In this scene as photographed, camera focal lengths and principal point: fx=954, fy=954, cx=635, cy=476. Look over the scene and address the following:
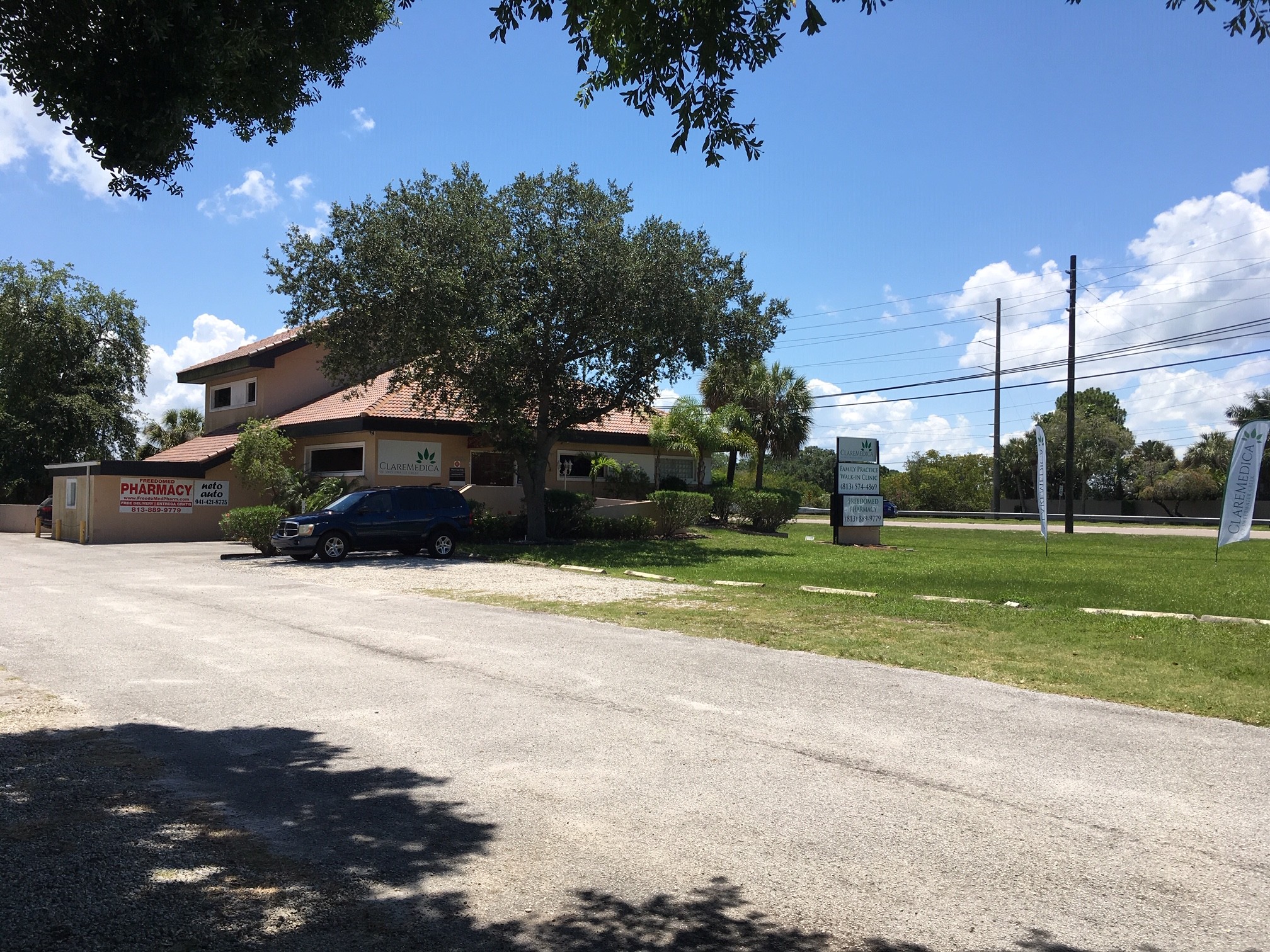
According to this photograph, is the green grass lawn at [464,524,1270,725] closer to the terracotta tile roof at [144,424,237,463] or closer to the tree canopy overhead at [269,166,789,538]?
the tree canopy overhead at [269,166,789,538]

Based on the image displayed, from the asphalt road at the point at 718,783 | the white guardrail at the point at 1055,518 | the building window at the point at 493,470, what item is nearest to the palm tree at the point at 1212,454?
the white guardrail at the point at 1055,518

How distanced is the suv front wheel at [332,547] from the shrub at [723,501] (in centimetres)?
1505

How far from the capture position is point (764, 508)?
33969mm

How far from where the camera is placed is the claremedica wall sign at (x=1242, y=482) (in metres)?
17.8

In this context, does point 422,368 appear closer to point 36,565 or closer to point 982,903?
point 36,565

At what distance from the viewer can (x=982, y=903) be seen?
13.7 feet

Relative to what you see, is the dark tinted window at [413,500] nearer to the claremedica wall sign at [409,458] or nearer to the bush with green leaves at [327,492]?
the bush with green leaves at [327,492]

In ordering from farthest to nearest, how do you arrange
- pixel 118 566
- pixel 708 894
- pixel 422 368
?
pixel 422 368 < pixel 118 566 < pixel 708 894

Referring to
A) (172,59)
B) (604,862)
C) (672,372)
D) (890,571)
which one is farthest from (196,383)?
(604,862)

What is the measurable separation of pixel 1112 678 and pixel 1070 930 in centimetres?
594

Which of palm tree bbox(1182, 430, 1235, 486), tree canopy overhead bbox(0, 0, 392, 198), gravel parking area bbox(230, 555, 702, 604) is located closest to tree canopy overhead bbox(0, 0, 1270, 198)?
tree canopy overhead bbox(0, 0, 392, 198)

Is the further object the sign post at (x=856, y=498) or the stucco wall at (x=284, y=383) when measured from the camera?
the stucco wall at (x=284, y=383)

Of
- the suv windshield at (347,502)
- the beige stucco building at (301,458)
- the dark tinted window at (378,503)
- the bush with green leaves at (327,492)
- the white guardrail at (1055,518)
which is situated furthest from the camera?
the white guardrail at (1055,518)

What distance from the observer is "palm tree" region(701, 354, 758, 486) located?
127 ft
